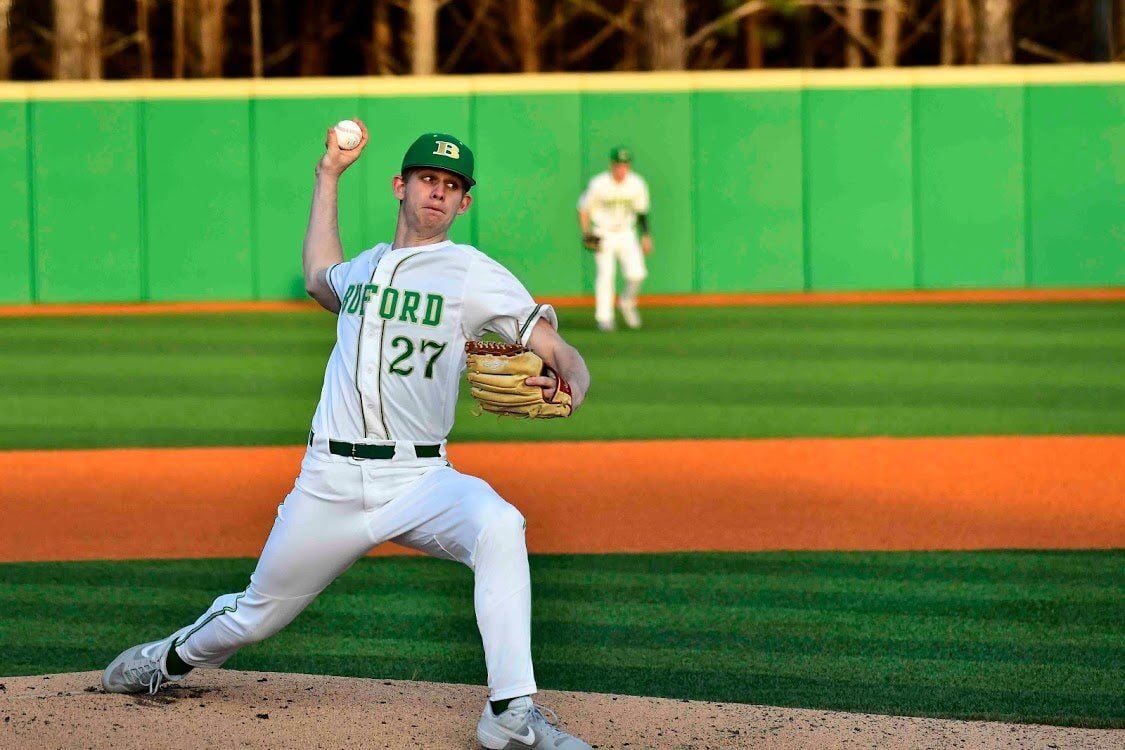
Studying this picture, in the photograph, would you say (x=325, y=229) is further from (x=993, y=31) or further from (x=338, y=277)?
(x=993, y=31)

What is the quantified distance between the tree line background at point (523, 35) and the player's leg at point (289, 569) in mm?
26441

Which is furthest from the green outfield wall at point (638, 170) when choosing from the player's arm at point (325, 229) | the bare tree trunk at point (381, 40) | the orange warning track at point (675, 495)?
the player's arm at point (325, 229)

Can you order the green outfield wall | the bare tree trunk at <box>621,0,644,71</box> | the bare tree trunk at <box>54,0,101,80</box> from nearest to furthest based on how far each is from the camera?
the green outfield wall < the bare tree trunk at <box>54,0,101,80</box> < the bare tree trunk at <box>621,0,644,71</box>

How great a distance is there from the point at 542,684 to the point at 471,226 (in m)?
15.8

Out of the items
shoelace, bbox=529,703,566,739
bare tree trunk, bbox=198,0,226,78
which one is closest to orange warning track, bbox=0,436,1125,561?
shoelace, bbox=529,703,566,739

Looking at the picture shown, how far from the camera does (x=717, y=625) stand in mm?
5980

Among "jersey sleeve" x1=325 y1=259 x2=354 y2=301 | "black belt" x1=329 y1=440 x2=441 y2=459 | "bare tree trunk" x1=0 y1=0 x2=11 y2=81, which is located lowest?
"black belt" x1=329 y1=440 x2=441 y2=459

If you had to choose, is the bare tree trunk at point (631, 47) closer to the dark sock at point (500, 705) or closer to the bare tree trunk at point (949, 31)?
the bare tree trunk at point (949, 31)

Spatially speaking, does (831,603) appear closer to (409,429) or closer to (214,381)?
(409,429)

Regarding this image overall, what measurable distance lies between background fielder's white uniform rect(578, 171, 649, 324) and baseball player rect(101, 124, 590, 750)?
1222cm

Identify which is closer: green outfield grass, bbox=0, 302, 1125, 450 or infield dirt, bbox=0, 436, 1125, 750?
infield dirt, bbox=0, 436, 1125, 750

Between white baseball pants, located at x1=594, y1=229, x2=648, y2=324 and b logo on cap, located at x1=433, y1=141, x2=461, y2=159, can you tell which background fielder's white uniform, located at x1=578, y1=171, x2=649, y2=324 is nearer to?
white baseball pants, located at x1=594, y1=229, x2=648, y2=324

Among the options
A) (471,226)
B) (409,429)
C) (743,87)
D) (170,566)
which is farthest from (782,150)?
(409,429)

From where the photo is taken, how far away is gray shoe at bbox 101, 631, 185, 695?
4605mm
